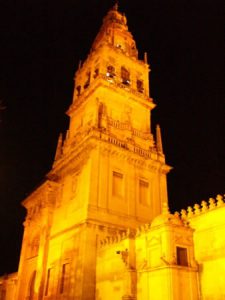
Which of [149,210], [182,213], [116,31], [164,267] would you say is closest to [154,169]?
[149,210]

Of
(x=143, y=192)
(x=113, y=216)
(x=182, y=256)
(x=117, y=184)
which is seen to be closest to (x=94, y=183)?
(x=117, y=184)

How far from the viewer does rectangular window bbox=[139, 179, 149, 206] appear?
32750mm

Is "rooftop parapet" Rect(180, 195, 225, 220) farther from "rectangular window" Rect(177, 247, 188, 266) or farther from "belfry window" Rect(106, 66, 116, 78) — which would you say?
"belfry window" Rect(106, 66, 116, 78)

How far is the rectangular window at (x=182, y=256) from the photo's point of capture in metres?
19.6

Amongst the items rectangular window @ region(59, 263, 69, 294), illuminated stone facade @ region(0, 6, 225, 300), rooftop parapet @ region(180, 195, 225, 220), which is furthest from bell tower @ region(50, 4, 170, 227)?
rooftop parapet @ region(180, 195, 225, 220)

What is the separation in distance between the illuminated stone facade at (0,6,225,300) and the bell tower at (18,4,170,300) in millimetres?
104

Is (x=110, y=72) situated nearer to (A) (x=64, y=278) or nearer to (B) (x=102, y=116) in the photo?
(B) (x=102, y=116)

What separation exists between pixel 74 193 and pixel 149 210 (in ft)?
24.9

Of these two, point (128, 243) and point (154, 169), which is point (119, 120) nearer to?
point (154, 169)

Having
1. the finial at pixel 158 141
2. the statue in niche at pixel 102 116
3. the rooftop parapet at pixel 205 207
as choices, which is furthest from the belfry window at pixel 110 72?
the rooftop parapet at pixel 205 207

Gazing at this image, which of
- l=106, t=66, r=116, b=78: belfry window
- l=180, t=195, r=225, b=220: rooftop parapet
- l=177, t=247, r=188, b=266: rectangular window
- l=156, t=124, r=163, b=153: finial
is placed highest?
l=106, t=66, r=116, b=78: belfry window

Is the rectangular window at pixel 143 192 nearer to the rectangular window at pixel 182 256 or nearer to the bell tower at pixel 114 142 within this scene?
the bell tower at pixel 114 142

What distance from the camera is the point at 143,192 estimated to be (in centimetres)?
3328

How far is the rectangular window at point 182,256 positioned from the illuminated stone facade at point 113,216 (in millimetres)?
60
